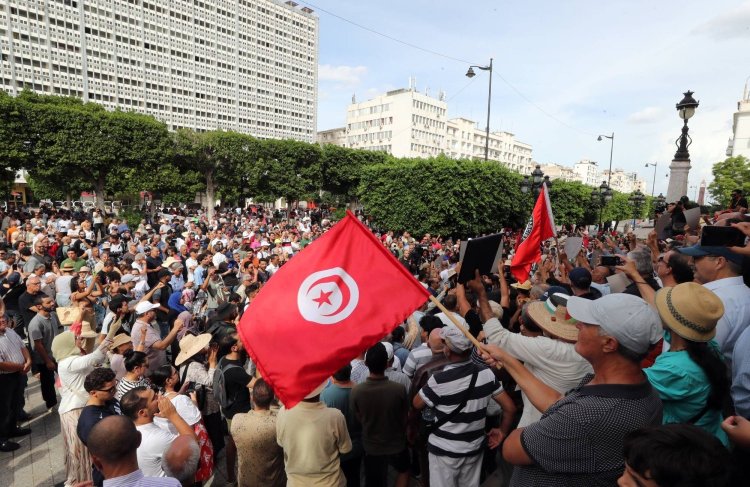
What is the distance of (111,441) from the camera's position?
2.38 metres

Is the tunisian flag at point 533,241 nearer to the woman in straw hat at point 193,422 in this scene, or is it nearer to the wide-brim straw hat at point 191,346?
the wide-brim straw hat at point 191,346

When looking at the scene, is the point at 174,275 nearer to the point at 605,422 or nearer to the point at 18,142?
the point at 605,422

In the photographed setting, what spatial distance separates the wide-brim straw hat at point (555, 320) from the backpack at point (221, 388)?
3.01 m

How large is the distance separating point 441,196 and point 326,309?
77.7 ft

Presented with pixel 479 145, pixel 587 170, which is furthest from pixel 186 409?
pixel 587 170

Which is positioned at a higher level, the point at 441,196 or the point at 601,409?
the point at 441,196

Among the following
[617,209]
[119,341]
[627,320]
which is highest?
[627,320]

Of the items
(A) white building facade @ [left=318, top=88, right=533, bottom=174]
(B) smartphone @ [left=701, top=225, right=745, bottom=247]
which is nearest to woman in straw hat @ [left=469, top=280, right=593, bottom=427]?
(B) smartphone @ [left=701, top=225, right=745, bottom=247]

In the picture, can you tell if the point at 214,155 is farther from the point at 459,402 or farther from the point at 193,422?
the point at 459,402

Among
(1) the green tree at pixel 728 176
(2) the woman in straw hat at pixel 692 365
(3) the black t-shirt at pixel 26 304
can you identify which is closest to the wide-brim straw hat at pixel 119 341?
(3) the black t-shirt at pixel 26 304

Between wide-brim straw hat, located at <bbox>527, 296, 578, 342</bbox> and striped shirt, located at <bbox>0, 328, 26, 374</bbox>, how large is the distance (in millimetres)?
6033

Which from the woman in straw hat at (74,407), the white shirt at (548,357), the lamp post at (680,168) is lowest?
the woman in straw hat at (74,407)

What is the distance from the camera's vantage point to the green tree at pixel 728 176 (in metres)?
41.7

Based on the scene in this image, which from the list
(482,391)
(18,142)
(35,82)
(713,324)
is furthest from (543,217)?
(35,82)
